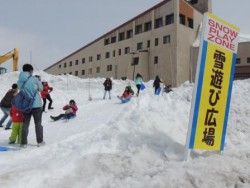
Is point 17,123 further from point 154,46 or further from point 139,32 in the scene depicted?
point 139,32

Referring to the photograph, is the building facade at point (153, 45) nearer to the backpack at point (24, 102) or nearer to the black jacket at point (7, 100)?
the black jacket at point (7, 100)

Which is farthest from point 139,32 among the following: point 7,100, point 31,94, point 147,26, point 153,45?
point 31,94

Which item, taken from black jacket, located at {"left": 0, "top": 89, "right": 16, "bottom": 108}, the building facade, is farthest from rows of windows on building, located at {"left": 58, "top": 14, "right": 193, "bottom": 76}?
black jacket, located at {"left": 0, "top": 89, "right": 16, "bottom": 108}

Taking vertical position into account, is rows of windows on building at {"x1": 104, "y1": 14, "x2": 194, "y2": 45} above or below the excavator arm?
above

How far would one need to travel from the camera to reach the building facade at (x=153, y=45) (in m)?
34.3

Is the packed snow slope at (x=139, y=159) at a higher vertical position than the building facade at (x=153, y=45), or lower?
lower

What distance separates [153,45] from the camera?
3694cm

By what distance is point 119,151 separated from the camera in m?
5.04

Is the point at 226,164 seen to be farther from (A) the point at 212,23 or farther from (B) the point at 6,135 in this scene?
(B) the point at 6,135

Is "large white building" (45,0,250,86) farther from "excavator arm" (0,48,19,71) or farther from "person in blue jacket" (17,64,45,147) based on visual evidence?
"person in blue jacket" (17,64,45,147)

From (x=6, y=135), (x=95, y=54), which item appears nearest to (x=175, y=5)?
(x=95, y=54)

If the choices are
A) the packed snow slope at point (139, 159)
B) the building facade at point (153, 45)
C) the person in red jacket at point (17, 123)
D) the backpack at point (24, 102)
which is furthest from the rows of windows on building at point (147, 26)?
the backpack at point (24, 102)

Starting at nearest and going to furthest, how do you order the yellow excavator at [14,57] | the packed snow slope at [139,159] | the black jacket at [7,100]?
the packed snow slope at [139,159] < the black jacket at [7,100] < the yellow excavator at [14,57]

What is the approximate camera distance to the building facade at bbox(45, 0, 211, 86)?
34.3m
